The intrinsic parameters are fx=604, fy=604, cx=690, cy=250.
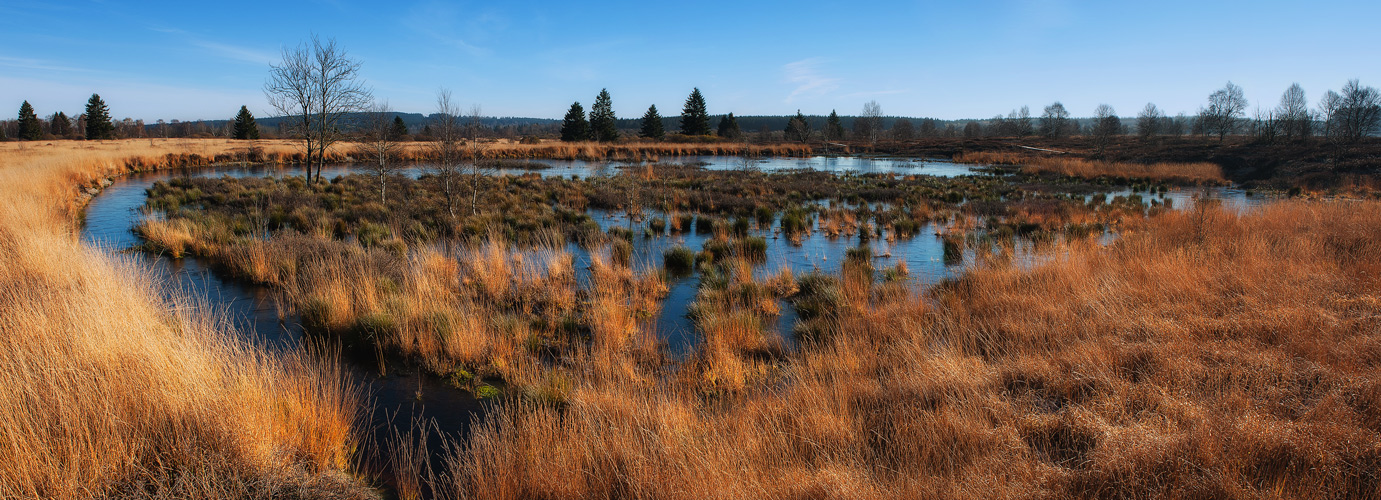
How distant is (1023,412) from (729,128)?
73237 millimetres

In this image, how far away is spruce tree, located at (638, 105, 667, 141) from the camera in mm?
69250

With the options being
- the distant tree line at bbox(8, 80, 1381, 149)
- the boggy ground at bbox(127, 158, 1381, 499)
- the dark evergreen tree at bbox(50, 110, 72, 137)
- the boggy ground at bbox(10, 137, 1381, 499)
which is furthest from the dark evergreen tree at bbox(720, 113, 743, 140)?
the dark evergreen tree at bbox(50, 110, 72, 137)

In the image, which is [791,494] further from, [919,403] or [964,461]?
[919,403]

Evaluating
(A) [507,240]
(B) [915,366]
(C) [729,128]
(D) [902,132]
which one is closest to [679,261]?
(A) [507,240]

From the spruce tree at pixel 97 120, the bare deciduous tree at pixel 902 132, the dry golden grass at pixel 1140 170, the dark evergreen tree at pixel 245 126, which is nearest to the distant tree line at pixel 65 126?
the spruce tree at pixel 97 120

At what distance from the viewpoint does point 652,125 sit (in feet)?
232

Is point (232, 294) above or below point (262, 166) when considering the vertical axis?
below

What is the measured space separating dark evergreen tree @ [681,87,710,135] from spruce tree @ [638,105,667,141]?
679 cm

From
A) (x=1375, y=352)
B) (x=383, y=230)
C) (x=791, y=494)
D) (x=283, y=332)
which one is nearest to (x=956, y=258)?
(x=1375, y=352)

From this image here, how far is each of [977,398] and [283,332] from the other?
24.0 ft

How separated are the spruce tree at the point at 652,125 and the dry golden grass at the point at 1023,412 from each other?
212 ft

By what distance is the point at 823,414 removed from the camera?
4125mm

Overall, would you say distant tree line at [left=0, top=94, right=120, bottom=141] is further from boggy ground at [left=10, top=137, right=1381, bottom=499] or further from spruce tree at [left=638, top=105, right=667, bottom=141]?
boggy ground at [left=10, top=137, right=1381, bottom=499]

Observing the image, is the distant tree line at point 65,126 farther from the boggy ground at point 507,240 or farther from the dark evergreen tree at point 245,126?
the boggy ground at point 507,240
